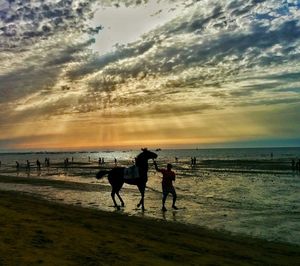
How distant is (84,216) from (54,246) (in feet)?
20.5

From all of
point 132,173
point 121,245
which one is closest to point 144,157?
point 132,173

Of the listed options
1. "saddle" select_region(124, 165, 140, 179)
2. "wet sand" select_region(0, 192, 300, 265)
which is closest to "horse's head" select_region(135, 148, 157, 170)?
"saddle" select_region(124, 165, 140, 179)

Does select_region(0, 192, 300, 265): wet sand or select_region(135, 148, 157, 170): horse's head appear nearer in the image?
select_region(0, 192, 300, 265): wet sand

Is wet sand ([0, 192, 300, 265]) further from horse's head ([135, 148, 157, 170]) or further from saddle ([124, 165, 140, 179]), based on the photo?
saddle ([124, 165, 140, 179])

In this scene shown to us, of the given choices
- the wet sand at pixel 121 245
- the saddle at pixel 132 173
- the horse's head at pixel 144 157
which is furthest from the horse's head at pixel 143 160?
the wet sand at pixel 121 245

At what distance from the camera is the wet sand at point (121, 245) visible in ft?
25.1

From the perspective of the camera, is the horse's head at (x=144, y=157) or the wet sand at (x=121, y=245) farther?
the horse's head at (x=144, y=157)

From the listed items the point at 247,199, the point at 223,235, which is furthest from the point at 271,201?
the point at 223,235

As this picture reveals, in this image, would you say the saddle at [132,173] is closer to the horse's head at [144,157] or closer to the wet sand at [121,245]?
the horse's head at [144,157]

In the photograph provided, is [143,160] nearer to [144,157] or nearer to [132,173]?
[144,157]

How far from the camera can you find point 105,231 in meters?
11.2

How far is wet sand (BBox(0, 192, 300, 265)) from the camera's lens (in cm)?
766

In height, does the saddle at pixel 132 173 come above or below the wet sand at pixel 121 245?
above

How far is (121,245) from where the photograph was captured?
362 inches
